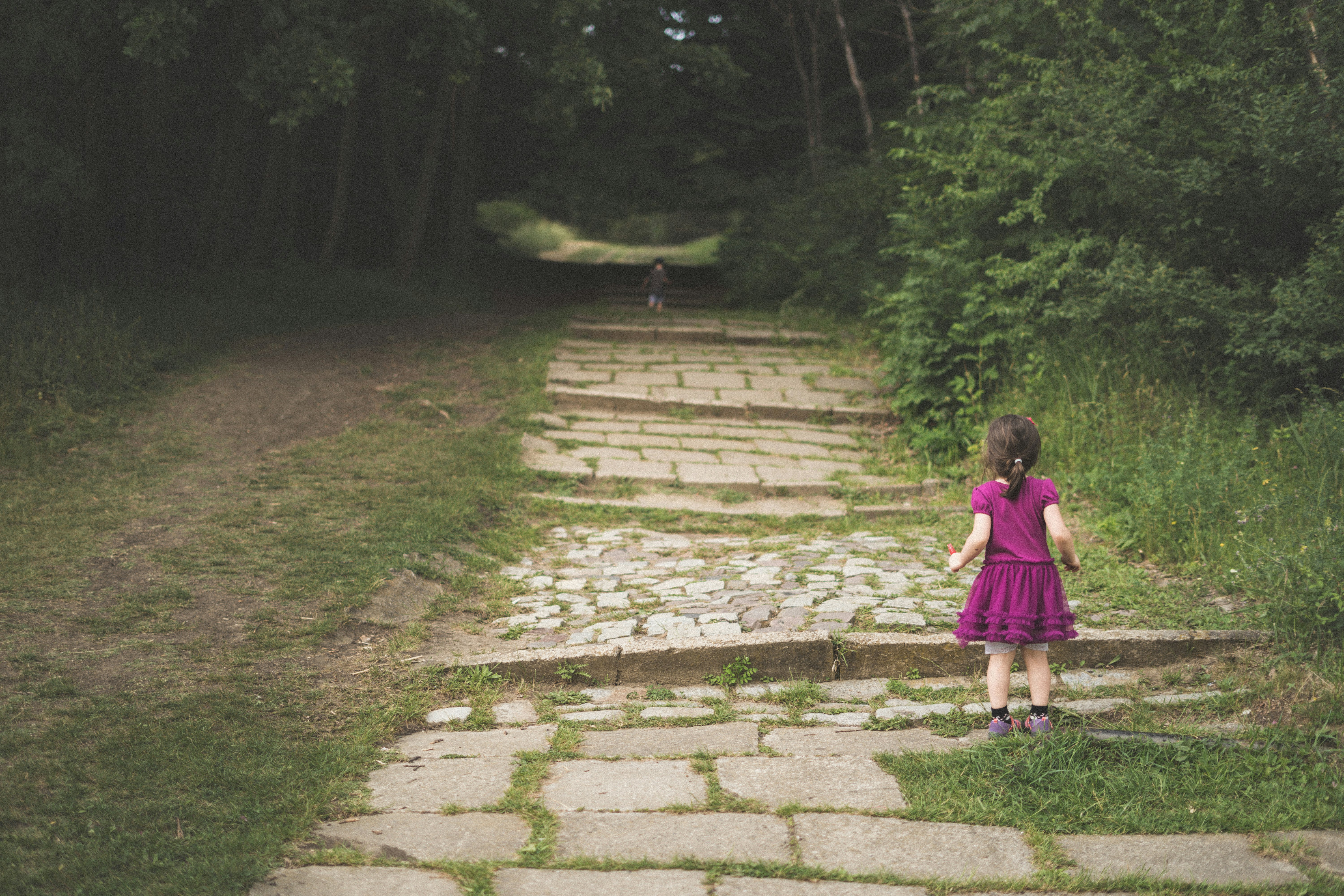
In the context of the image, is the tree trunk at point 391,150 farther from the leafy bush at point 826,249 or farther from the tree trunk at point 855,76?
the tree trunk at point 855,76

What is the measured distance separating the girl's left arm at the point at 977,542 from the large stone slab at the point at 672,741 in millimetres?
1014

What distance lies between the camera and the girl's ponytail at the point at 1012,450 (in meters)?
3.70

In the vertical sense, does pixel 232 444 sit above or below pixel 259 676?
above

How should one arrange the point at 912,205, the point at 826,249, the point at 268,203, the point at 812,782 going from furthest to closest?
the point at 826,249, the point at 268,203, the point at 912,205, the point at 812,782

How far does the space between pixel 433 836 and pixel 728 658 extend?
1740 mm

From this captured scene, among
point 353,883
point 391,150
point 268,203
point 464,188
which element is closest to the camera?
point 353,883

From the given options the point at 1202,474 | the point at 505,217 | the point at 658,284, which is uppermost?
the point at 505,217

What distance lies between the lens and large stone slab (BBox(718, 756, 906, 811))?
3258mm

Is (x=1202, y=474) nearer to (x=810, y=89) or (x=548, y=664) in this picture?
(x=548, y=664)

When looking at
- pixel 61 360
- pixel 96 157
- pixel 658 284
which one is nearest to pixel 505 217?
pixel 658 284

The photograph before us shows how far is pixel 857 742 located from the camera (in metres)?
3.75

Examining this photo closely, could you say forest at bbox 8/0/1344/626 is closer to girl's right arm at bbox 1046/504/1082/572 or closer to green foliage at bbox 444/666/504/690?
girl's right arm at bbox 1046/504/1082/572

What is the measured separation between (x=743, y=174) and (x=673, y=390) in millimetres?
12349

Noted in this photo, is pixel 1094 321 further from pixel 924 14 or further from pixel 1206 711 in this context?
pixel 924 14
